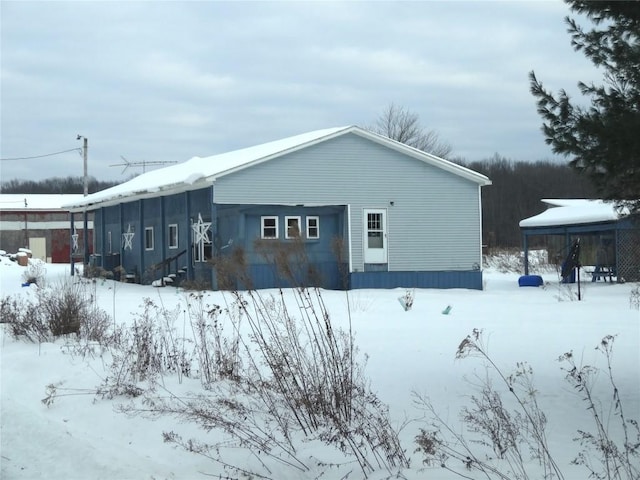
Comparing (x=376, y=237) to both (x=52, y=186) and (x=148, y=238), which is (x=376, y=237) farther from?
(x=52, y=186)

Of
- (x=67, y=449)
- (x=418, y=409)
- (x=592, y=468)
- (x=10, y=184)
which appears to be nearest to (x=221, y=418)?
(x=67, y=449)

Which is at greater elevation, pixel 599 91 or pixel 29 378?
pixel 599 91

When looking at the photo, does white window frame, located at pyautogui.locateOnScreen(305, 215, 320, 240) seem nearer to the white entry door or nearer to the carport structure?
the white entry door

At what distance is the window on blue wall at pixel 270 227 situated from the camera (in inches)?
993

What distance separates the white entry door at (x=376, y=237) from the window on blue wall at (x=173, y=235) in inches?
289

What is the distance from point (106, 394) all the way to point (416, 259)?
63.2ft

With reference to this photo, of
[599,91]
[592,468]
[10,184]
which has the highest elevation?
[10,184]

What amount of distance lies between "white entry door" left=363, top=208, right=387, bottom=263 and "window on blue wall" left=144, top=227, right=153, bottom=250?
9.62m

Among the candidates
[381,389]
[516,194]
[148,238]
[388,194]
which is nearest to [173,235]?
[148,238]

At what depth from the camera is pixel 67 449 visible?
6613 mm

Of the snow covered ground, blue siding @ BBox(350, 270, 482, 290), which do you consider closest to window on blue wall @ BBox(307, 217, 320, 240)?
blue siding @ BBox(350, 270, 482, 290)

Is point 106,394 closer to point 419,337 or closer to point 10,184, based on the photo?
point 419,337

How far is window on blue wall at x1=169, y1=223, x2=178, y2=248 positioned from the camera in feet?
95.3

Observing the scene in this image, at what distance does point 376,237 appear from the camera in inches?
1042
